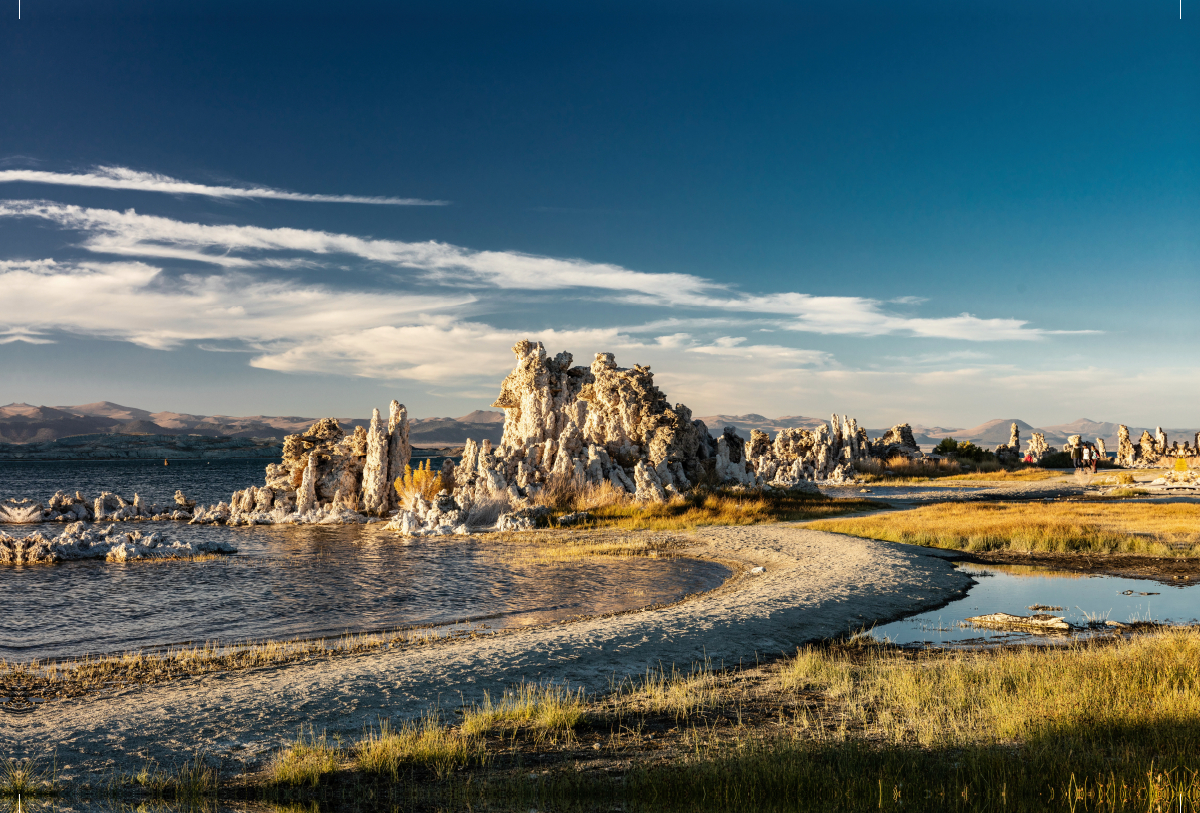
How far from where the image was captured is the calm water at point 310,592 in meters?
14.1

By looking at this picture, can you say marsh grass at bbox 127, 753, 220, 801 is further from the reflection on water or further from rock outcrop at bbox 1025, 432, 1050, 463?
rock outcrop at bbox 1025, 432, 1050, 463

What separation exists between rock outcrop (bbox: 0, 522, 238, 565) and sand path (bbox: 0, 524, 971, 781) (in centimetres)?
1666

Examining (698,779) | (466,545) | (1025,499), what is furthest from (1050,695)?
(1025,499)

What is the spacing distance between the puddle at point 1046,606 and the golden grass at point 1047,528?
4453 mm

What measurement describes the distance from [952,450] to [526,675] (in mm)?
85287

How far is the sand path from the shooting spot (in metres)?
7.38

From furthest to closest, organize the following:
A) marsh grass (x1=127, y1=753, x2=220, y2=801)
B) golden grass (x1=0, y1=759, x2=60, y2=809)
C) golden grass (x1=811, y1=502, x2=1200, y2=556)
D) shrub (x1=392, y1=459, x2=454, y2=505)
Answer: shrub (x1=392, y1=459, x2=454, y2=505) < golden grass (x1=811, y1=502, x2=1200, y2=556) < marsh grass (x1=127, y1=753, x2=220, y2=801) < golden grass (x1=0, y1=759, x2=60, y2=809)

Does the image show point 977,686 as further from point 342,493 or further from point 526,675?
point 342,493

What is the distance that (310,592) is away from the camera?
18.2 m

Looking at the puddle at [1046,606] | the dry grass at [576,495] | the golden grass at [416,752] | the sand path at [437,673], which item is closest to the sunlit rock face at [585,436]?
the dry grass at [576,495]

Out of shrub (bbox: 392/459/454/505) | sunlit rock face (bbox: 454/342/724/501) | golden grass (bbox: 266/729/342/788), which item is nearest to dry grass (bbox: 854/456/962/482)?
sunlit rock face (bbox: 454/342/724/501)

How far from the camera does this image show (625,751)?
7.18 m

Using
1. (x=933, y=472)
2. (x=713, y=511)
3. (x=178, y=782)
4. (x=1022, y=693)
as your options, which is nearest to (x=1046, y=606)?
(x=1022, y=693)

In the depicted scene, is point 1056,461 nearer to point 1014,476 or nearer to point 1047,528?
point 1014,476
